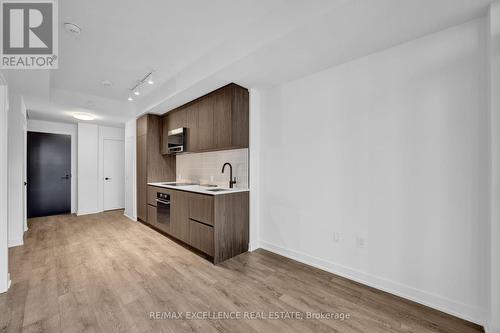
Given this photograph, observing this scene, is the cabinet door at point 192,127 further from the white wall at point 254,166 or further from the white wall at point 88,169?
the white wall at point 88,169

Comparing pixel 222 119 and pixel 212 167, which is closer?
pixel 222 119

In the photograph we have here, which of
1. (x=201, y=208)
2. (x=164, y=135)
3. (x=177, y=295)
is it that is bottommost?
(x=177, y=295)

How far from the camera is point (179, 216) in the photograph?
3.47 m

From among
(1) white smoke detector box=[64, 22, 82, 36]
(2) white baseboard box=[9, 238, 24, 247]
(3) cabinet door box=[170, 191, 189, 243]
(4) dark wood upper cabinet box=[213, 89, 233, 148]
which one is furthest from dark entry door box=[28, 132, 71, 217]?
(4) dark wood upper cabinet box=[213, 89, 233, 148]

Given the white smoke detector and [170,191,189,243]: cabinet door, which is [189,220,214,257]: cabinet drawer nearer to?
[170,191,189,243]: cabinet door

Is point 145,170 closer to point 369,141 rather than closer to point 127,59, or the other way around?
point 127,59

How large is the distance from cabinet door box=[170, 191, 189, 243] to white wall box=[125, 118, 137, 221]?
6.38 ft

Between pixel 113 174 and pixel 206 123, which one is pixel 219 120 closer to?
pixel 206 123

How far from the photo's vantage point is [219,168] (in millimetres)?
3842

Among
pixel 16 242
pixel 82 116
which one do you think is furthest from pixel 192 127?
pixel 16 242

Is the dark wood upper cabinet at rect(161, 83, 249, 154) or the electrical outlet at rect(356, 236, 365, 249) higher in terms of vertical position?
the dark wood upper cabinet at rect(161, 83, 249, 154)

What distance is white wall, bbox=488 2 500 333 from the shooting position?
1.52 m

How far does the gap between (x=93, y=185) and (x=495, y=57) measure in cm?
744

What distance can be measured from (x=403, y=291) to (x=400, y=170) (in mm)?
1146
